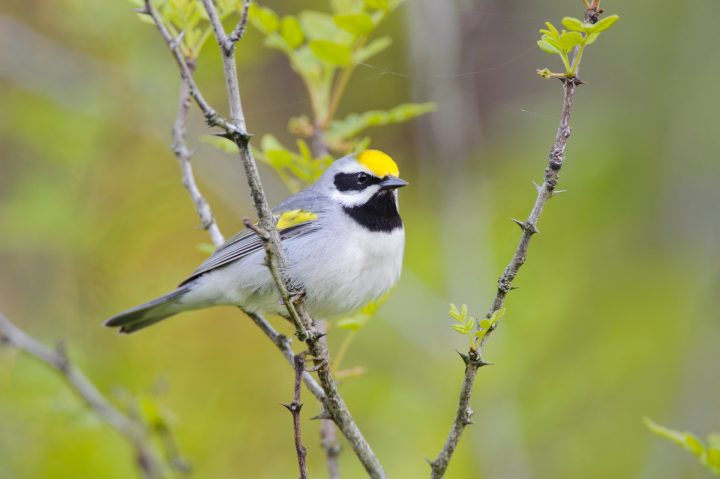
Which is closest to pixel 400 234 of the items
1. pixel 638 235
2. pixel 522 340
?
pixel 522 340

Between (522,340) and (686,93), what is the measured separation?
2395mm

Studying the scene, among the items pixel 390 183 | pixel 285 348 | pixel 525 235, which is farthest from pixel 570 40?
pixel 390 183

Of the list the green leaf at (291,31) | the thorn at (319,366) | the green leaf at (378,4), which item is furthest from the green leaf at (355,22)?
the thorn at (319,366)

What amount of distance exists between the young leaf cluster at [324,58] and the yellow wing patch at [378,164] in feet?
0.76

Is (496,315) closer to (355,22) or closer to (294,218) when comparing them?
(355,22)

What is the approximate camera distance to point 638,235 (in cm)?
646

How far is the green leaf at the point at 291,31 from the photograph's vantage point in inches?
137

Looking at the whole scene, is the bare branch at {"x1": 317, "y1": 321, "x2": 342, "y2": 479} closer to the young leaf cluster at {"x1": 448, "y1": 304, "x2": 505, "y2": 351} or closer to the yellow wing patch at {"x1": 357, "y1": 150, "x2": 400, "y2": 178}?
the young leaf cluster at {"x1": 448, "y1": 304, "x2": 505, "y2": 351}

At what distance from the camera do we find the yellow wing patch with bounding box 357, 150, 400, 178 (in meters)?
4.05

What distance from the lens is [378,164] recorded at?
4066mm

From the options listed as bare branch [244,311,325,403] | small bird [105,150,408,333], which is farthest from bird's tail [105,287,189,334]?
bare branch [244,311,325,403]

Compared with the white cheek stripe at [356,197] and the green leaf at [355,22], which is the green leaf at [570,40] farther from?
the white cheek stripe at [356,197]

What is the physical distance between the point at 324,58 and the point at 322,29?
0.47ft

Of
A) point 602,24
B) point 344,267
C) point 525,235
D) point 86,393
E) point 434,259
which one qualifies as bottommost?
point 434,259
